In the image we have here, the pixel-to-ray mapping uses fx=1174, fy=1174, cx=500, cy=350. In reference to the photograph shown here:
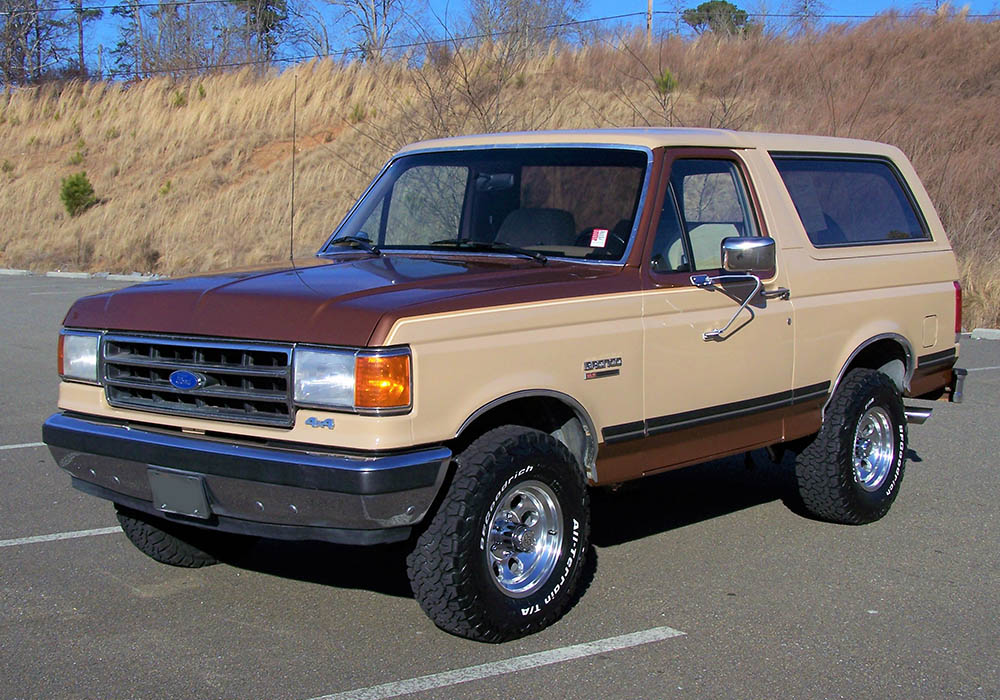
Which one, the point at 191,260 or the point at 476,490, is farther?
the point at 191,260

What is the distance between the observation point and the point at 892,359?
6992mm

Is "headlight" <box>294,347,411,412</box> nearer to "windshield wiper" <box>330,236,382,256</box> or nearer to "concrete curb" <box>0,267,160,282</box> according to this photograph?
"windshield wiper" <box>330,236,382,256</box>

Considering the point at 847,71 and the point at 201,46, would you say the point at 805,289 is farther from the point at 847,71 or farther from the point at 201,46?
the point at 201,46

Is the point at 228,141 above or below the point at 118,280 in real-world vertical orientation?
above

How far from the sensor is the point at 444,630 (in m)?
4.63

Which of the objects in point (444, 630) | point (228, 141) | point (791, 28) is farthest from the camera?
point (228, 141)

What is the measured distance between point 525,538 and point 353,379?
1.11m

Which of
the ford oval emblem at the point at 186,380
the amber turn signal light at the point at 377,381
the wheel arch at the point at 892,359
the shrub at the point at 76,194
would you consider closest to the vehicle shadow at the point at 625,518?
the amber turn signal light at the point at 377,381

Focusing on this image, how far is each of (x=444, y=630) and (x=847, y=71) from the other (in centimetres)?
2811

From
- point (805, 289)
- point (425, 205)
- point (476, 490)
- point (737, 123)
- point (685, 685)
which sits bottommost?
point (685, 685)

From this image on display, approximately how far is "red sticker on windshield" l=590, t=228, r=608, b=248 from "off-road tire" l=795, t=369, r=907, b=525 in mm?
1807

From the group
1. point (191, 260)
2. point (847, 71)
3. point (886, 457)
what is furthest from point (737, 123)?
point (886, 457)

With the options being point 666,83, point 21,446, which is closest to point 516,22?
point 666,83

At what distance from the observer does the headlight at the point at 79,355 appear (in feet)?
16.4
